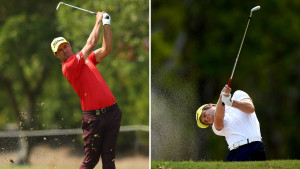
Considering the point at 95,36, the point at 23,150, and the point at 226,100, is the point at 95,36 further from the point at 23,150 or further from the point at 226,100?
the point at 23,150

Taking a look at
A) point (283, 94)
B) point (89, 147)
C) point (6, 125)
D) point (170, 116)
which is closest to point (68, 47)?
point (89, 147)

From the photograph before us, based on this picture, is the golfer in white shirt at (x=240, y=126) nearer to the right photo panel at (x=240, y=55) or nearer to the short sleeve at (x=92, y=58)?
the short sleeve at (x=92, y=58)

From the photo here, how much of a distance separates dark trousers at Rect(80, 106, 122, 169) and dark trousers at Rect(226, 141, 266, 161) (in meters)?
1.26

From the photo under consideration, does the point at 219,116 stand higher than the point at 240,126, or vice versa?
the point at 219,116

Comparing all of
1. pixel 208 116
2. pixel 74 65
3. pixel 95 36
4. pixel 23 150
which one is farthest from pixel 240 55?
pixel 74 65

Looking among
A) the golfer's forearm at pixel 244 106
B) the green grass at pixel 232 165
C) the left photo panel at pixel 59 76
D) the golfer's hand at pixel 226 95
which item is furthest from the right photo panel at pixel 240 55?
the golfer's hand at pixel 226 95

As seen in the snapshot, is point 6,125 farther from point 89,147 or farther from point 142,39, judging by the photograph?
point 89,147

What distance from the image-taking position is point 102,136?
5844 mm

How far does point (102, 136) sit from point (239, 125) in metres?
1.36

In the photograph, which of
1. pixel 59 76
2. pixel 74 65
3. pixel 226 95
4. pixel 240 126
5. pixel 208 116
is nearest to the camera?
pixel 226 95

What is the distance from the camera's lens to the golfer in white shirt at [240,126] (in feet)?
19.5

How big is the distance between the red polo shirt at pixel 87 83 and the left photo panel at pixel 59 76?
15.3ft

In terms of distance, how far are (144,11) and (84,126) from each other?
7403mm

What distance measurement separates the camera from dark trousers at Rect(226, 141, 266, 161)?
604 cm
